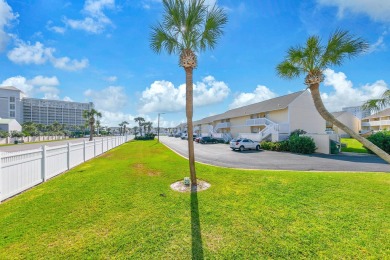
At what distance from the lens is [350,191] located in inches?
273

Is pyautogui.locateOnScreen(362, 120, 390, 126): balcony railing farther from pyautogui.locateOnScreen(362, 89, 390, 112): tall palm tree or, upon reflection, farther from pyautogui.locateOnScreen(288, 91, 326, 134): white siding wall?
pyautogui.locateOnScreen(362, 89, 390, 112): tall palm tree

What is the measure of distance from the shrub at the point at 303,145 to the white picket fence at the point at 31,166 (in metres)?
19.6

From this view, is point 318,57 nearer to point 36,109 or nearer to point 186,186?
point 186,186

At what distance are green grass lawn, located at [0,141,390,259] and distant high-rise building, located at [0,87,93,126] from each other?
311 ft

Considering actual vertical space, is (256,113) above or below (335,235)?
above

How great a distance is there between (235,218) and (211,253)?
5.05 ft

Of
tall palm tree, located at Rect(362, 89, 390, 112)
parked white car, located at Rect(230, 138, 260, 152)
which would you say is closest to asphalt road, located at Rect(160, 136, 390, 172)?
parked white car, located at Rect(230, 138, 260, 152)

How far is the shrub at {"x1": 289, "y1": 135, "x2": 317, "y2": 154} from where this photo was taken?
63.8 ft

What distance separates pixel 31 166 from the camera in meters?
7.41

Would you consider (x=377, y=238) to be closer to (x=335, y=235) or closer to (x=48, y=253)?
(x=335, y=235)

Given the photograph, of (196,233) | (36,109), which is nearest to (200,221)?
(196,233)

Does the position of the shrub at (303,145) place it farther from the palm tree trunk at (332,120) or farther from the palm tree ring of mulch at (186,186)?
the palm tree trunk at (332,120)

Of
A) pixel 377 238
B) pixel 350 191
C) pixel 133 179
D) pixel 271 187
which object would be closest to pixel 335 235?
pixel 377 238

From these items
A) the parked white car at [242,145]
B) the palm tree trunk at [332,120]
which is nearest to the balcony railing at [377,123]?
the parked white car at [242,145]
